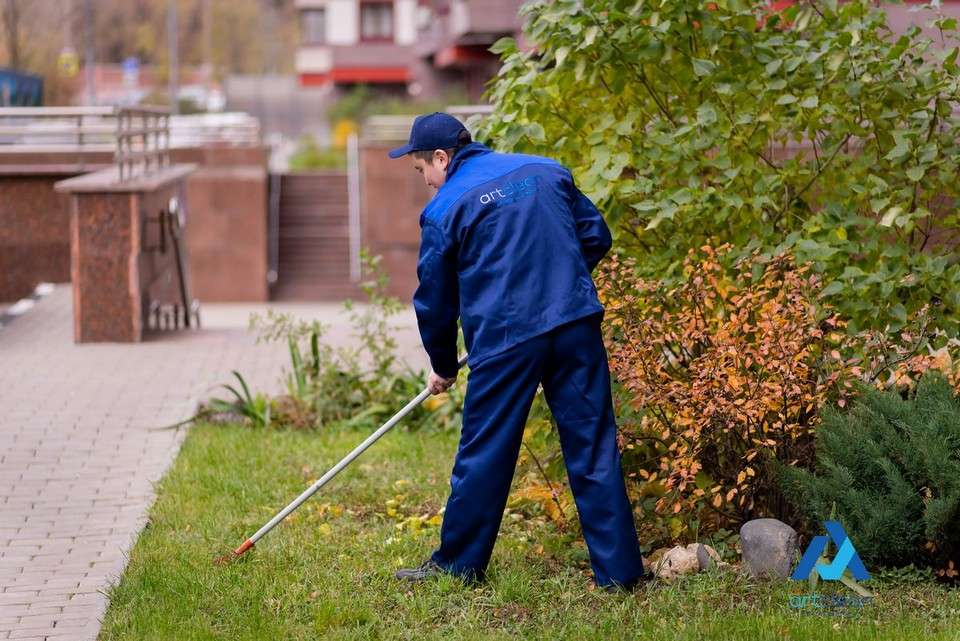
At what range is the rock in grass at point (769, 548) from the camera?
5336 mm

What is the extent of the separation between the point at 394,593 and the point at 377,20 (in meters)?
61.7

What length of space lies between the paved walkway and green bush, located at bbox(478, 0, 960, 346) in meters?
2.53

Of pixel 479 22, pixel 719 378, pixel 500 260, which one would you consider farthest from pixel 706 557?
pixel 479 22

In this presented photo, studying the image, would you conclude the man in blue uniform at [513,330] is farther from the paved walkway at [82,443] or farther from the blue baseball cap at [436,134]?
the paved walkway at [82,443]

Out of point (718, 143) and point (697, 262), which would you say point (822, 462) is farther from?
point (718, 143)

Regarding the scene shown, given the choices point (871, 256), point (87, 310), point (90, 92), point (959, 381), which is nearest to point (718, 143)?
point (871, 256)

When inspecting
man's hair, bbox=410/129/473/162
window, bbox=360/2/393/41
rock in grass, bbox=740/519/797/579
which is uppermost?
window, bbox=360/2/393/41

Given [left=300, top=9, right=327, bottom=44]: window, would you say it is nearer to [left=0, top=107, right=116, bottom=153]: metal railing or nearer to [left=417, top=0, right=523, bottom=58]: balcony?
[left=417, top=0, right=523, bottom=58]: balcony

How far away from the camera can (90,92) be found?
2203 inches

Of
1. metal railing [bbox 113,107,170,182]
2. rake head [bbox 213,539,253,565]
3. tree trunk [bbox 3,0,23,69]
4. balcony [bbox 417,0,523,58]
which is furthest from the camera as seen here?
tree trunk [bbox 3,0,23,69]

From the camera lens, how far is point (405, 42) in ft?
212

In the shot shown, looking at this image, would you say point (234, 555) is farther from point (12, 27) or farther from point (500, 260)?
point (12, 27)

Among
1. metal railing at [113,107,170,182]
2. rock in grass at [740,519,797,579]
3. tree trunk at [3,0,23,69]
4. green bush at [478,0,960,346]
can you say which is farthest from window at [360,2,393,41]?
rock in grass at [740,519,797,579]

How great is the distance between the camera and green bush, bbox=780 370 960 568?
515cm
